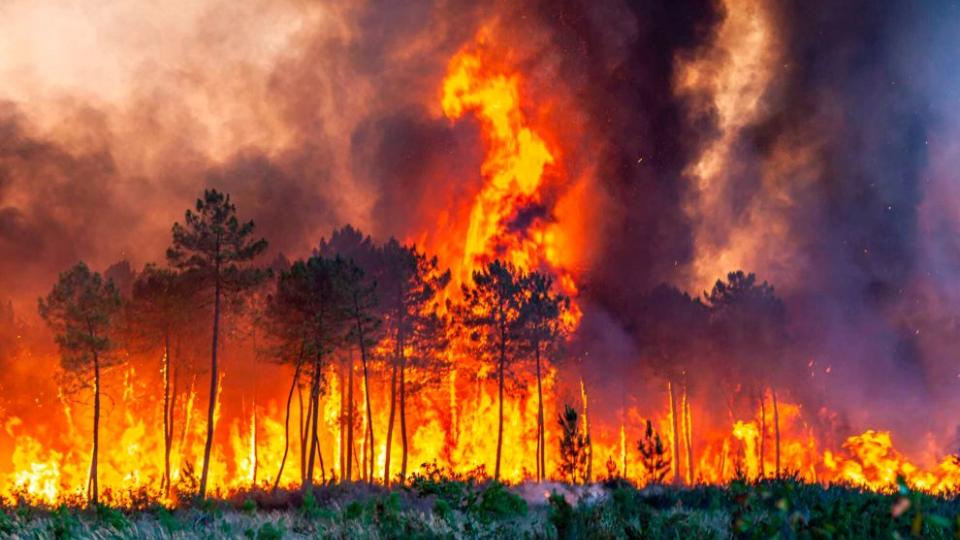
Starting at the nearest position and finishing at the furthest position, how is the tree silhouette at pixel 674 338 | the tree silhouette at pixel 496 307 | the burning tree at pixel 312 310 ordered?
the burning tree at pixel 312 310
the tree silhouette at pixel 496 307
the tree silhouette at pixel 674 338

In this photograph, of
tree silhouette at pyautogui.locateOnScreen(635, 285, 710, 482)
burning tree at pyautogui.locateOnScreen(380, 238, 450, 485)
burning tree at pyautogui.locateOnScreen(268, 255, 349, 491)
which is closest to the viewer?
burning tree at pyautogui.locateOnScreen(268, 255, 349, 491)

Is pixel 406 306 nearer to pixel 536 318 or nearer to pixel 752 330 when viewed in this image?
pixel 536 318

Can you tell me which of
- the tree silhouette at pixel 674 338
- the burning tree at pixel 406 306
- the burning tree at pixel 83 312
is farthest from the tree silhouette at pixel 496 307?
the burning tree at pixel 83 312

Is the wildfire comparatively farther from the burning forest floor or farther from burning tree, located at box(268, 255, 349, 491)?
the burning forest floor

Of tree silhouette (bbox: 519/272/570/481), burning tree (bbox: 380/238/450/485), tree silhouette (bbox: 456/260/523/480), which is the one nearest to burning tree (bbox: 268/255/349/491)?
burning tree (bbox: 380/238/450/485)

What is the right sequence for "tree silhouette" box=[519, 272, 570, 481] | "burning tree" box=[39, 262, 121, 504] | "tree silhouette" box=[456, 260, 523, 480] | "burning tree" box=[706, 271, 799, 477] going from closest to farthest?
"burning tree" box=[39, 262, 121, 504] < "tree silhouette" box=[456, 260, 523, 480] < "tree silhouette" box=[519, 272, 570, 481] < "burning tree" box=[706, 271, 799, 477]

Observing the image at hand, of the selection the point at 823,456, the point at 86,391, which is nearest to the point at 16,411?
the point at 86,391

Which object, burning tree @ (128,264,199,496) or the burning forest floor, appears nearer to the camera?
the burning forest floor

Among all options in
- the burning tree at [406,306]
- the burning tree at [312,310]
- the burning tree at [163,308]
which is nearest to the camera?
the burning tree at [312,310]

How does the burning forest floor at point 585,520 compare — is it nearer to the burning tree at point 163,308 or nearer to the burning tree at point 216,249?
the burning tree at point 216,249

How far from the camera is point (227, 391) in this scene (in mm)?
68688

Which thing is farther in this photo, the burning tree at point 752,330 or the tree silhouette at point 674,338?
the burning tree at point 752,330

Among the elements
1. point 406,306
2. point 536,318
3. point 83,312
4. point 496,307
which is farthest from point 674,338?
point 83,312

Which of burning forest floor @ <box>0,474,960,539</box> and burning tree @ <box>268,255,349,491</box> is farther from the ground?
burning tree @ <box>268,255,349,491</box>
